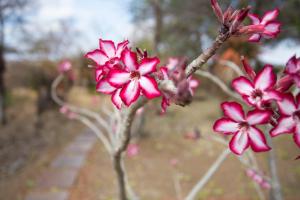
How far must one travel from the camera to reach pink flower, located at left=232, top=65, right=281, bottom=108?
608 millimetres

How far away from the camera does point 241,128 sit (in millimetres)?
668

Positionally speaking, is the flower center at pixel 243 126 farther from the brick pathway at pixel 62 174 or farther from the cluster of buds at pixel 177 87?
the brick pathway at pixel 62 174

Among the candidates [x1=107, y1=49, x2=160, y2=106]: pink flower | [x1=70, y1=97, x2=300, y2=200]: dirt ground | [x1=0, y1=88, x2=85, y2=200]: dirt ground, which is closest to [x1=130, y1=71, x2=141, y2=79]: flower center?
[x1=107, y1=49, x2=160, y2=106]: pink flower

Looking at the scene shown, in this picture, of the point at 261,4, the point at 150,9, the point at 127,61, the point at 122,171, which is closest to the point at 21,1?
the point at 150,9

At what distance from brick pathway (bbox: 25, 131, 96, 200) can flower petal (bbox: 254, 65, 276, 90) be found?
3.87 meters

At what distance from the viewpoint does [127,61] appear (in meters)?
0.68

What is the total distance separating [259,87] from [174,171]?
4746 millimetres

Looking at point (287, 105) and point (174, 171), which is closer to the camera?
point (287, 105)

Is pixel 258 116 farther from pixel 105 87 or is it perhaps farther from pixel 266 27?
pixel 105 87

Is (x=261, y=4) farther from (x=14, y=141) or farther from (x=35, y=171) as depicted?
(x=14, y=141)

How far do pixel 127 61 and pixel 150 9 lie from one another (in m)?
7.43

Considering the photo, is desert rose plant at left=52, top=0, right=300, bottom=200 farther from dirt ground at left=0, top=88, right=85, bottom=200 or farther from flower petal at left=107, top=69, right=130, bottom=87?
dirt ground at left=0, top=88, right=85, bottom=200

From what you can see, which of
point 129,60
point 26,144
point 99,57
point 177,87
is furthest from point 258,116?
point 26,144

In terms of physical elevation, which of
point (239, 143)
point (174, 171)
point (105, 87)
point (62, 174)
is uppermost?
point (105, 87)
